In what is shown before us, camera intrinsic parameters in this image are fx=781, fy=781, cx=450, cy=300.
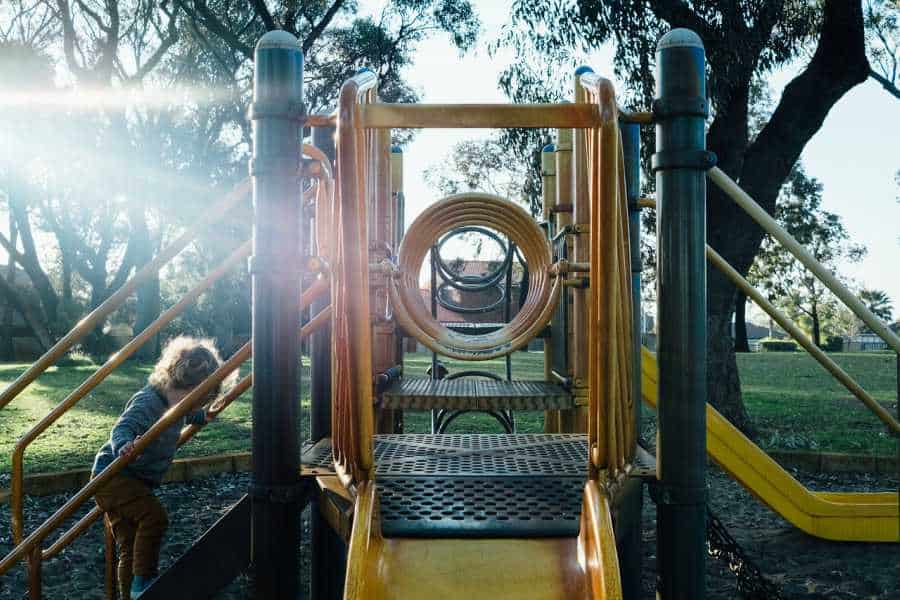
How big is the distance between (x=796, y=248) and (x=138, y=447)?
2.43 meters

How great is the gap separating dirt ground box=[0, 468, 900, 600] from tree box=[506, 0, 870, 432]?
3094mm

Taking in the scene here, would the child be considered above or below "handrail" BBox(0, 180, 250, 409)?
below

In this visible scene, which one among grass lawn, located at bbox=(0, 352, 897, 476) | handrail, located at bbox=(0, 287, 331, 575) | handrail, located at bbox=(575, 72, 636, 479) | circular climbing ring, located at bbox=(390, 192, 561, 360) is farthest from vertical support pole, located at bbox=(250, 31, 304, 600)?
grass lawn, located at bbox=(0, 352, 897, 476)

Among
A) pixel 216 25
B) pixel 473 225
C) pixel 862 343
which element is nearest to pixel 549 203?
pixel 473 225

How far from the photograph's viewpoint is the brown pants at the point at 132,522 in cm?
326

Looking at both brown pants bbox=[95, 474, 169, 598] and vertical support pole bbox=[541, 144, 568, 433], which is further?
vertical support pole bbox=[541, 144, 568, 433]

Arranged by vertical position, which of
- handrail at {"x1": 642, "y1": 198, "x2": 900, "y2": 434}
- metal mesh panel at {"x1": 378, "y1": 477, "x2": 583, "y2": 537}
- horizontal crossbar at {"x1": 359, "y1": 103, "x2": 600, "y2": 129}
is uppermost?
horizontal crossbar at {"x1": 359, "y1": 103, "x2": 600, "y2": 129}

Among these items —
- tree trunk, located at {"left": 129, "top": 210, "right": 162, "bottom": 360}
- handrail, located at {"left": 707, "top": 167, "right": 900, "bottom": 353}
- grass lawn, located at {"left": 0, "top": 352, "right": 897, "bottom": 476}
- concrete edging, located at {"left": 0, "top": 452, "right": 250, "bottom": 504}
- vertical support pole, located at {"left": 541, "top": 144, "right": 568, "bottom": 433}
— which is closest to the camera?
handrail, located at {"left": 707, "top": 167, "right": 900, "bottom": 353}

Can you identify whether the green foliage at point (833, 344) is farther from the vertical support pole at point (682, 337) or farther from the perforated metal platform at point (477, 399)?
the vertical support pole at point (682, 337)

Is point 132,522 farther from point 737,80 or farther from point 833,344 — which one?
point 833,344

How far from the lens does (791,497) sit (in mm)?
3771

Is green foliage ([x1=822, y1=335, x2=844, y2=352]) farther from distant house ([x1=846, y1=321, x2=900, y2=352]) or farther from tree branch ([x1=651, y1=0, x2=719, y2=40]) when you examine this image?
tree branch ([x1=651, y1=0, x2=719, y2=40])

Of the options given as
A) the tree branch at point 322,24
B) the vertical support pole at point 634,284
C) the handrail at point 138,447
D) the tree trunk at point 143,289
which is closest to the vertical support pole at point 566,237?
the vertical support pole at point 634,284

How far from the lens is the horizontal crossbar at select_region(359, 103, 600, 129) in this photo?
6.37ft
